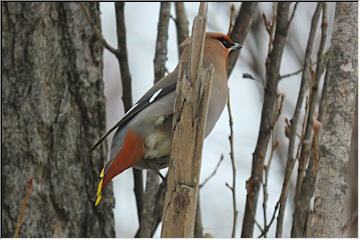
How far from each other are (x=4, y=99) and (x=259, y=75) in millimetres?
2081

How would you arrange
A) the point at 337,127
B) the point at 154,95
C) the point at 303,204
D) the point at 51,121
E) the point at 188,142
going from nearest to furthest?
the point at 188,142 < the point at 337,127 < the point at 303,204 < the point at 154,95 < the point at 51,121

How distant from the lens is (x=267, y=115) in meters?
3.24

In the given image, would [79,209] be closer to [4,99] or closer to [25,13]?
[4,99]

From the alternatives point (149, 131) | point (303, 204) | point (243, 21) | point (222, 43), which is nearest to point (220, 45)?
point (222, 43)

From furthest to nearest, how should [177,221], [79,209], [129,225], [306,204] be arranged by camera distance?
[129,225] < [79,209] < [306,204] < [177,221]

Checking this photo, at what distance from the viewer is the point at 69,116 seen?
11.4 ft

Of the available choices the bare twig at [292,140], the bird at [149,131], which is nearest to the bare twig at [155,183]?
the bird at [149,131]

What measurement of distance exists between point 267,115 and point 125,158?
2.44 ft

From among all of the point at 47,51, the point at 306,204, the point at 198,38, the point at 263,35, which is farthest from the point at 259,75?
the point at 198,38

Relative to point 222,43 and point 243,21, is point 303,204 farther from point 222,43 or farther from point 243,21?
point 243,21

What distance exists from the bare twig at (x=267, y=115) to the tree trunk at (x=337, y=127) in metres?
0.67

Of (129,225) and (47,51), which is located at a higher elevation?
(47,51)

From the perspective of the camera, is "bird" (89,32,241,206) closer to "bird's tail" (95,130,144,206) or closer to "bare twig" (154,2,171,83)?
"bird's tail" (95,130,144,206)

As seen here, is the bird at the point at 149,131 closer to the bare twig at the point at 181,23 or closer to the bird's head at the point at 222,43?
the bird's head at the point at 222,43
